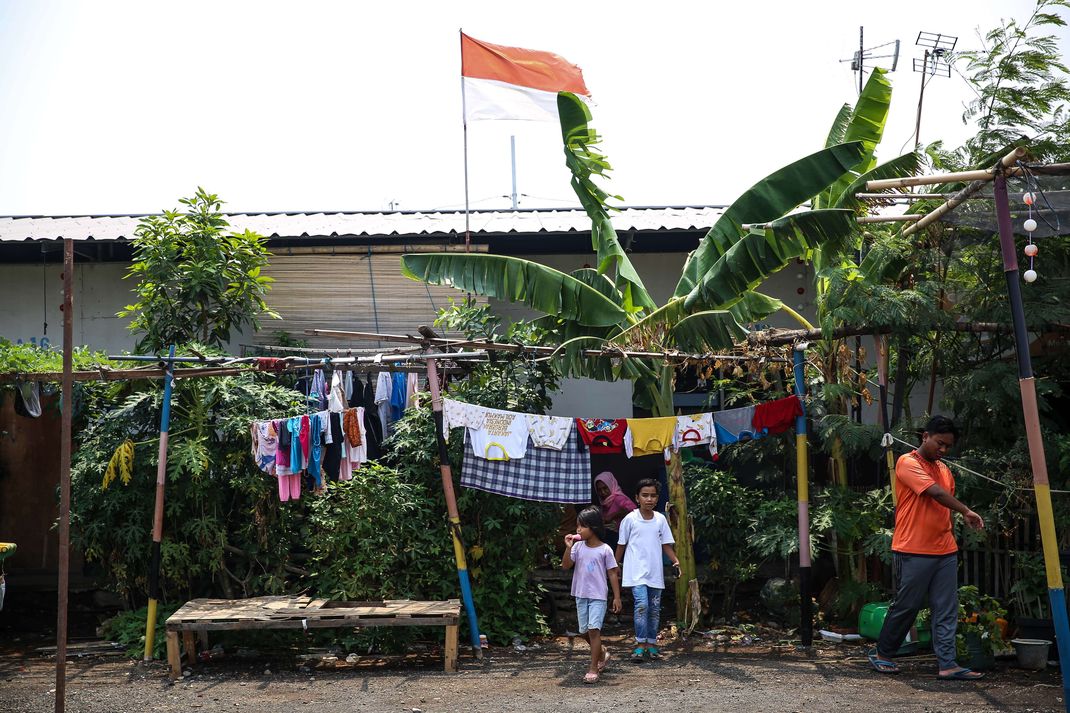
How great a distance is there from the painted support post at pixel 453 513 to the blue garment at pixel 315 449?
103cm

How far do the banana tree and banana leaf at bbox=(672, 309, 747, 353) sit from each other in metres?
0.01

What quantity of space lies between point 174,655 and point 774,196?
6.48 m

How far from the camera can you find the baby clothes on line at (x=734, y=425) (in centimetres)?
923

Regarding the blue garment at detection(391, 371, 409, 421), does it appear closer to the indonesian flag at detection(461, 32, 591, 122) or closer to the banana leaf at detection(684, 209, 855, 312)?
the indonesian flag at detection(461, 32, 591, 122)

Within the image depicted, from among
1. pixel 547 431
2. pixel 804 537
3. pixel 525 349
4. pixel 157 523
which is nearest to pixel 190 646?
pixel 157 523

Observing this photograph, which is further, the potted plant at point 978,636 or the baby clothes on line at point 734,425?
the baby clothes on line at point 734,425

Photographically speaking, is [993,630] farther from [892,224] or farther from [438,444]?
[438,444]

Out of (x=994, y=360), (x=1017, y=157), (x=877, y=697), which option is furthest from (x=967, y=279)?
(x=877, y=697)

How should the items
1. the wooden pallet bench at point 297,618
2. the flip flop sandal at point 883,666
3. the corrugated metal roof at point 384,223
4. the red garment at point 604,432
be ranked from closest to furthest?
the flip flop sandal at point 883,666 < the wooden pallet bench at point 297,618 < the red garment at point 604,432 < the corrugated metal roof at point 384,223

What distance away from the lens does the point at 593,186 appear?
9820 mm

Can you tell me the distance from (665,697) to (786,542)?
2.28 meters

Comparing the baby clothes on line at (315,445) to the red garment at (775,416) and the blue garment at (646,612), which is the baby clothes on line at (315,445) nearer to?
the blue garment at (646,612)

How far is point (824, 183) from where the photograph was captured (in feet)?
28.9

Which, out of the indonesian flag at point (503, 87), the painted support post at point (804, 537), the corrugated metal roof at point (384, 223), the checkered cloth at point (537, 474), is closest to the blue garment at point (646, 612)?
the checkered cloth at point (537, 474)
